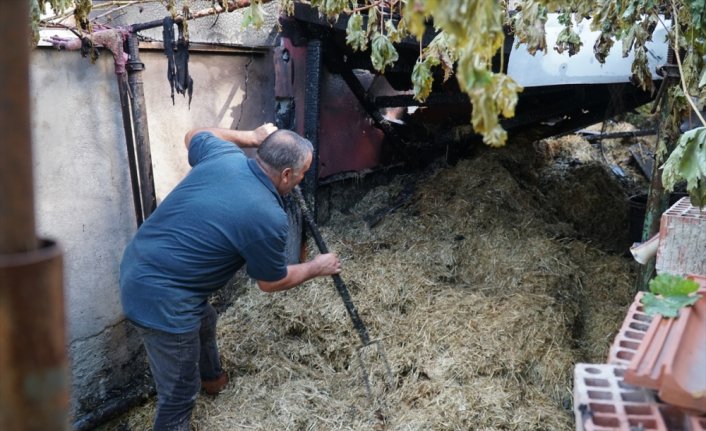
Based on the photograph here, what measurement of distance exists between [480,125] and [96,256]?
9.95ft

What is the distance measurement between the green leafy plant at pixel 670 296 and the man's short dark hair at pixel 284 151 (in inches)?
73.5

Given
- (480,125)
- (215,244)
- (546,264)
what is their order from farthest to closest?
(546,264) → (215,244) → (480,125)

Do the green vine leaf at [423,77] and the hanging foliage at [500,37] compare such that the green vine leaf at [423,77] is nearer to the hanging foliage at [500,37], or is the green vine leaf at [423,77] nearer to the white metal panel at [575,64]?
the hanging foliage at [500,37]

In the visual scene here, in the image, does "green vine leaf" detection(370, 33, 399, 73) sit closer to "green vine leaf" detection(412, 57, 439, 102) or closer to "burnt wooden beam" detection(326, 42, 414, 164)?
"green vine leaf" detection(412, 57, 439, 102)

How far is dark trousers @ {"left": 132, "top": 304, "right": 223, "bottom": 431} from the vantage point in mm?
2992

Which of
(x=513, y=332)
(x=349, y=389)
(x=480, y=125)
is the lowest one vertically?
(x=349, y=389)

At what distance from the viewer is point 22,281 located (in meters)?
0.65

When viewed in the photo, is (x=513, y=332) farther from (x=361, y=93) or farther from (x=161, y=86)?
(x=161, y=86)

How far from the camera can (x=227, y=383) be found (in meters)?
3.87

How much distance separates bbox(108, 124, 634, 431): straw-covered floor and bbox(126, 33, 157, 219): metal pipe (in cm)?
119

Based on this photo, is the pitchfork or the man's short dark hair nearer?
the man's short dark hair

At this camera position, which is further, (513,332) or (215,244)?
(513,332)

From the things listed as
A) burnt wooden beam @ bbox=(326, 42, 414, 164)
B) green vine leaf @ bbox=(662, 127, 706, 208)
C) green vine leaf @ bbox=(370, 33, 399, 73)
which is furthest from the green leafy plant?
burnt wooden beam @ bbox=(326, 42, 414, 164)

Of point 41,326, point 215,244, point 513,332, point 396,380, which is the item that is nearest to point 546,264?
point 513,332
